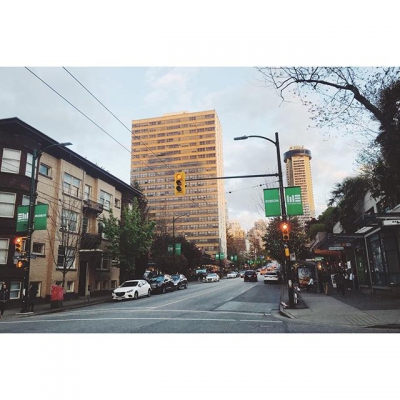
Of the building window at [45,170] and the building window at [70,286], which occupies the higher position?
the building window at [45,170]

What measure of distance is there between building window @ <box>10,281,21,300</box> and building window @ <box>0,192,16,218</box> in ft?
14.8

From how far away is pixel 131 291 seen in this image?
2450cm

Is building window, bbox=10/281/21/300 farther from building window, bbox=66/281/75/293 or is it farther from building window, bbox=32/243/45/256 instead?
building window, bbox=66/281/75/293

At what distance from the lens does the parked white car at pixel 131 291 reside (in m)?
24.3

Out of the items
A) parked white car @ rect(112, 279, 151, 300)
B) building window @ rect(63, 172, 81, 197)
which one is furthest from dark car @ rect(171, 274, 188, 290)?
building window @ rect(63, 172, 81, 197)

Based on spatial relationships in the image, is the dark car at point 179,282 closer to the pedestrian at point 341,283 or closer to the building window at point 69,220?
the building window at point 69,220

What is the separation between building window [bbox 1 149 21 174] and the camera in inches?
898

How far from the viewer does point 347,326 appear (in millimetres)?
10938

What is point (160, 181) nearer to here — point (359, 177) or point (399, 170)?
point (359, 177)

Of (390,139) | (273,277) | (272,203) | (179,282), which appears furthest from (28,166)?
(273,277)

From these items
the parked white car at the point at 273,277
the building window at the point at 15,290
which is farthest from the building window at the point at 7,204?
the parked white car at the point at 273,277

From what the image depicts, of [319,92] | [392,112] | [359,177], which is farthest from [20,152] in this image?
[359,177]

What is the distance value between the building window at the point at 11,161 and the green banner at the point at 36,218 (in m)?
4.65

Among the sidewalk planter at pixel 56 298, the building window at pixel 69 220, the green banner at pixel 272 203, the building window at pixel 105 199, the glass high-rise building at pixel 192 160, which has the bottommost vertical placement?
the sidewalk planter at pixel 56 298
